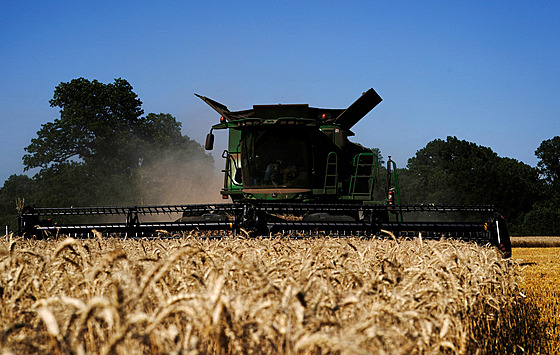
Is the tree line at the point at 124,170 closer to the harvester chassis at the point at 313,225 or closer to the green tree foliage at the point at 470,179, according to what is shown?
the green tree foliage at the point at 470,179

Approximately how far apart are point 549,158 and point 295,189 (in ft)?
212

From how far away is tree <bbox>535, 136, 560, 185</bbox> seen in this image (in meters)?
66.4

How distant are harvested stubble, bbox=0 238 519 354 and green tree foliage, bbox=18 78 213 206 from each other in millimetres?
35635

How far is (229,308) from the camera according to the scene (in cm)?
163

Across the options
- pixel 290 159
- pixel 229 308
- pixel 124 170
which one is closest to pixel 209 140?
pixel 290 159

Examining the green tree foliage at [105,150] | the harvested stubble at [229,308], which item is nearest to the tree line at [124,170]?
the green tree foliage at [105,150]

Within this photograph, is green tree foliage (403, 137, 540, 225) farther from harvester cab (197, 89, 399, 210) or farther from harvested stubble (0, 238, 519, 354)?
harvested stubble (0, 238, 519, 354)

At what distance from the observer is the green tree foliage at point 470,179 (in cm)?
4512

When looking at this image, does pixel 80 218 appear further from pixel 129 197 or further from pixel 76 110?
pixel 76 110

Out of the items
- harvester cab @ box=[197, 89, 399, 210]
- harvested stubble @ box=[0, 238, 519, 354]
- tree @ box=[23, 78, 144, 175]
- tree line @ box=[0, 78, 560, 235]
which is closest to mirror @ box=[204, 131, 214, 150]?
harvester cab @ box=[197, 89, 399, 210]

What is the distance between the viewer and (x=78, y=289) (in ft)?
8.55

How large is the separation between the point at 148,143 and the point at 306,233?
1617 inches

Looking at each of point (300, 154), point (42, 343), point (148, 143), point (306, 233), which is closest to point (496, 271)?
point (42, 343)

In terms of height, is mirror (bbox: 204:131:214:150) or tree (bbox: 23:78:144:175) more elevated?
tree (bbox: 23:78:144:175)
